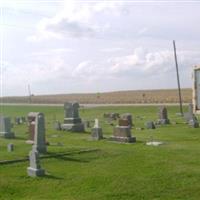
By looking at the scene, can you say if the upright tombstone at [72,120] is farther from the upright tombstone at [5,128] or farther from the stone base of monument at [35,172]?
the stone base of monument at [35,172]

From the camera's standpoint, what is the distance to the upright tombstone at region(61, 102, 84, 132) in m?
29.4

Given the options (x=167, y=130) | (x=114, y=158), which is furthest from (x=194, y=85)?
(x=167, y=130)

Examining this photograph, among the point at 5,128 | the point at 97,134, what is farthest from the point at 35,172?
the point at 5,128

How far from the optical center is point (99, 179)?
12.9m

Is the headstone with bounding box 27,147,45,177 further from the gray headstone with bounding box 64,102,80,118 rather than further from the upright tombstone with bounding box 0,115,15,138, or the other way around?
the gray headstone with bounding box 64,102,80,118

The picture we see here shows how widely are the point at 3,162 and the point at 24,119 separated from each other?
26.9m

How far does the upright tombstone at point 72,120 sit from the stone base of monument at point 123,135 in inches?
281

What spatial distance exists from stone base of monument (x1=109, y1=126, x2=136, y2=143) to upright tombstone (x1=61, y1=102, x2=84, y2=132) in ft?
23.4

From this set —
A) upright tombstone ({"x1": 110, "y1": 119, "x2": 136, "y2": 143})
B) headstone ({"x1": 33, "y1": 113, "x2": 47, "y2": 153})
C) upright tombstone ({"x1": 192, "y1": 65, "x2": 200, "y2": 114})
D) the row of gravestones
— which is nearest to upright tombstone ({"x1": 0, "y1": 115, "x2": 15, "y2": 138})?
the row of gravestones

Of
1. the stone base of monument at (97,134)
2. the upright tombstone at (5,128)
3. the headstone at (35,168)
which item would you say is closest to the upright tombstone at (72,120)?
the upright tombstone at (5,128)

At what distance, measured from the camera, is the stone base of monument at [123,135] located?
2159cm

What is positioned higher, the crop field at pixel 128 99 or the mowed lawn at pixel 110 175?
the crop field at pixel 128 99

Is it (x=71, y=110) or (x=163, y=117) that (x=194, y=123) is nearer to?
(x=163, y=117)

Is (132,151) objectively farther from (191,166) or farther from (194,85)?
(194,85)
